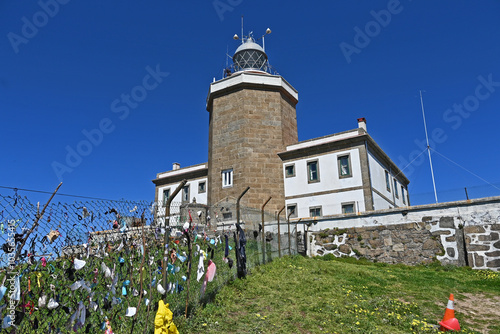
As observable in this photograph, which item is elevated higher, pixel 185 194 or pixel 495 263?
pixel 185 194

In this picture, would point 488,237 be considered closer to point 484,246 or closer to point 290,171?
point 484,246

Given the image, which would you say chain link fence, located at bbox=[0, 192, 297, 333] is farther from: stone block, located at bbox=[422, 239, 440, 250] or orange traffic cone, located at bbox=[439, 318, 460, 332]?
stone block, located at bbox=[422, 239, 440, 250]

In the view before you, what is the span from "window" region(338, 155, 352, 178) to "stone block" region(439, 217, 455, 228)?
7.77 meters

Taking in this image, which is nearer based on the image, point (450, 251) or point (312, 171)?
point (450, 251)

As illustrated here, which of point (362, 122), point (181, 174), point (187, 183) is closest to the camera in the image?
point (362, 122)

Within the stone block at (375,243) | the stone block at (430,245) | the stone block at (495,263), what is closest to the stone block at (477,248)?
the stone block at (495,263)

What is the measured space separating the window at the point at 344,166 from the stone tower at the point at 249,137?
3.75 metres

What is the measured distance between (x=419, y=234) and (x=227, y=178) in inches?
470

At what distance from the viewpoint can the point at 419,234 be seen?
13664mm

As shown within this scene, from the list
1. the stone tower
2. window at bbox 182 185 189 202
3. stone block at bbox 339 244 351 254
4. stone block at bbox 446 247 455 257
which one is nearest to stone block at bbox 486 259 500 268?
stone block at bbox 446 247 455 257

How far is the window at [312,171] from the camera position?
72.4 ft

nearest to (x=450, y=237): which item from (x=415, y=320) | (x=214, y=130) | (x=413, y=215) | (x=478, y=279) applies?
(x=413, y=215)

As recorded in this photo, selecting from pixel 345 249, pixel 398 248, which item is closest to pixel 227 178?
pixel 345 249

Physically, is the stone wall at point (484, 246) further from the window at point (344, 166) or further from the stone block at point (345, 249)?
the window at point (344, 166)
